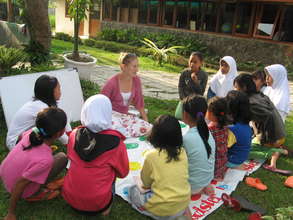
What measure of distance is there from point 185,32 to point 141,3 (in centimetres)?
376

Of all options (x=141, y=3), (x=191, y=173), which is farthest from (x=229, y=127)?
(x=141, y=3)

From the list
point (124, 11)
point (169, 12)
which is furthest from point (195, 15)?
point (124, 11)

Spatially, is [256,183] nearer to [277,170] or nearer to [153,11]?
[277,170]

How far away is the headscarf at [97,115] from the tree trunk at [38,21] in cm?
394

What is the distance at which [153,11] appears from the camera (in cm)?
1543

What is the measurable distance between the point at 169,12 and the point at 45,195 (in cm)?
1350

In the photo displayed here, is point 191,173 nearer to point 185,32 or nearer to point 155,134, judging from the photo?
point 155,134

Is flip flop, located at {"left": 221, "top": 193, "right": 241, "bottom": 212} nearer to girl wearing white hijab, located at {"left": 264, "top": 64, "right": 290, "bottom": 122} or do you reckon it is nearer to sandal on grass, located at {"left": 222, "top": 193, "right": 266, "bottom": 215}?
sandal on grass, located at {"left": 222, "top": 193, "right": 266, "bottom": 215}

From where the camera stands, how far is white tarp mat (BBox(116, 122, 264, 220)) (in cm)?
280

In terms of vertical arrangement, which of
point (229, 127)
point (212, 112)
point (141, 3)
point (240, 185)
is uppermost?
point (141, 3)

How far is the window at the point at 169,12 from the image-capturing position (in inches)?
569

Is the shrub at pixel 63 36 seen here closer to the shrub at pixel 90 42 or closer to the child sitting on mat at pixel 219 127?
the shrub at pixel 90 42

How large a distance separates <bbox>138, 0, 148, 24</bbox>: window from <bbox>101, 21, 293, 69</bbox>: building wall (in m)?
2.66

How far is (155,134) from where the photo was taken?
2.35 meters
